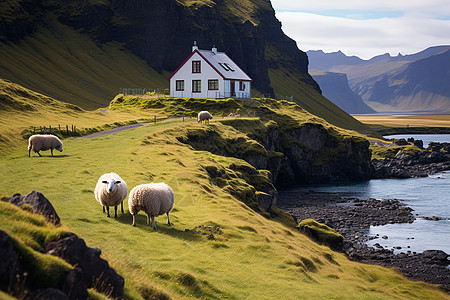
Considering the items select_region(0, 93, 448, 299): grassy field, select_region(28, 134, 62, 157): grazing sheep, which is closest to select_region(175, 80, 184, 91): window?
select_region(0, 93, 448, 299): grassy field

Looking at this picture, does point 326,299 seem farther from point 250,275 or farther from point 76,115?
point 76,115

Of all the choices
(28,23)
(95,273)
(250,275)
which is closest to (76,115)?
(250,275)

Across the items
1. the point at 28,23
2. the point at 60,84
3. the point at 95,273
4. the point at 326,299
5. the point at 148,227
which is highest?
the point at 28,23

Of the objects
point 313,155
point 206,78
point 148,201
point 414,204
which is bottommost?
point 414,204

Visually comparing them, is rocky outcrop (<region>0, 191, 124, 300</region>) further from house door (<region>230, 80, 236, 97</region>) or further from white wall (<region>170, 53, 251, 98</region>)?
house door (<region>230, 80, 236, 97</region>)

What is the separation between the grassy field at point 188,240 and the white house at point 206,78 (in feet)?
160

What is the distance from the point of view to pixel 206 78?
3782 inches

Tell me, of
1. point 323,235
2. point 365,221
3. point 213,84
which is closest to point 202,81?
Result: point 213,84

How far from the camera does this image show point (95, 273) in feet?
40.7

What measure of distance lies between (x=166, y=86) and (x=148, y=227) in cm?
17012

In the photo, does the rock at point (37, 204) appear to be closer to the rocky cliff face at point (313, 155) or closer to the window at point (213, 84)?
the rocky cliff face at point (313, 155)

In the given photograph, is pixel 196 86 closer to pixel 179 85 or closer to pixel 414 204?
pixel 179 85

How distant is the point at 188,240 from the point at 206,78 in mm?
74474

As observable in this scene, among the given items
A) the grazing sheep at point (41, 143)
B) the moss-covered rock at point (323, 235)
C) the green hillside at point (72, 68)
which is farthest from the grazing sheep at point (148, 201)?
the green hillside at point (72, 68)
